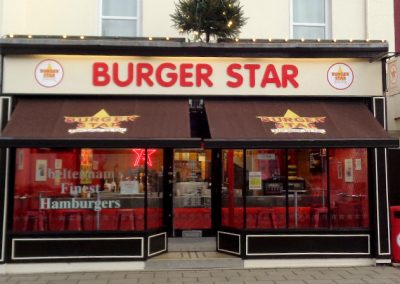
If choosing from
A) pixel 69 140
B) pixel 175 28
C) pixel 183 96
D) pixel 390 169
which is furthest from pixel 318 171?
pixel 69 140

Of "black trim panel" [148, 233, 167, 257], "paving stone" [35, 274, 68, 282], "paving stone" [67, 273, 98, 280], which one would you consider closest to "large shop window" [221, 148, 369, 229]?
"black trim panel" [148, 233, 167, 257]

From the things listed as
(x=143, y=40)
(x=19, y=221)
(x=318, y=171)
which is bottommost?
(x=19, y=221)

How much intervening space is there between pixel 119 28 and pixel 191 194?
13.8 feet

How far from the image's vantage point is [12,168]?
29.5 ft

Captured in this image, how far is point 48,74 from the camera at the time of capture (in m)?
9.15

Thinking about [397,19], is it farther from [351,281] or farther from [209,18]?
[351,281]

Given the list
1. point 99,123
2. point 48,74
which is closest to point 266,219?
point 99,123

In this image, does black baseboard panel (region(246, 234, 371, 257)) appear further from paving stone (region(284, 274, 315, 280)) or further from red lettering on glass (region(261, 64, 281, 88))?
red lettering on glass (region(261, 64, 281, 88))

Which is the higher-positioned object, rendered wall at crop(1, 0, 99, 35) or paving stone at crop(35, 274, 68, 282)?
rendered wall at crop(1, 0, 99, 35)

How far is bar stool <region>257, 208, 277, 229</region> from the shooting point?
9453mm

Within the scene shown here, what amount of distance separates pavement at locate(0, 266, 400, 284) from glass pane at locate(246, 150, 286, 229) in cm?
107

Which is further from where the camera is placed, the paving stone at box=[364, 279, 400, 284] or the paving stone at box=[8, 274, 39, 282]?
the paving stone at box=[8, 274, 39, 282]

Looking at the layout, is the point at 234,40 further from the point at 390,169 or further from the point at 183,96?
the point at 390,169

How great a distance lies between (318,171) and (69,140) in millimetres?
5003
